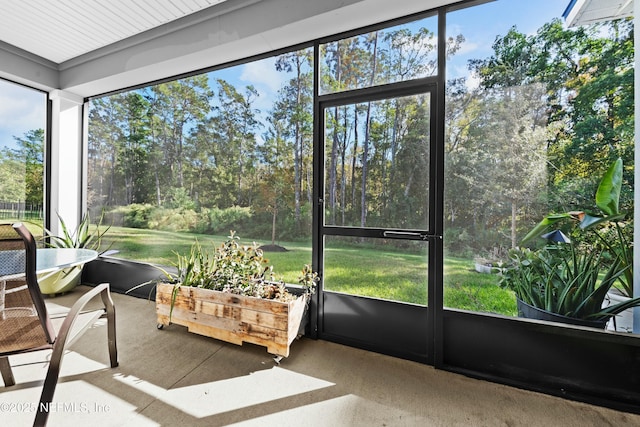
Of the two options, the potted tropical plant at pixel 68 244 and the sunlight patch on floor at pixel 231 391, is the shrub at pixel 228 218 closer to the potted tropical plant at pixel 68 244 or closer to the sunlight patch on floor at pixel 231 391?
the sunlight patch on floor at pixel 231 391

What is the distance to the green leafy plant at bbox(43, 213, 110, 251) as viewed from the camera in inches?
132

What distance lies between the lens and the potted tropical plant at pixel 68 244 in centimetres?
316

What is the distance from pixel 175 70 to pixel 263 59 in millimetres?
1082

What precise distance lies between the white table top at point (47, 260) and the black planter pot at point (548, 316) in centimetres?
272

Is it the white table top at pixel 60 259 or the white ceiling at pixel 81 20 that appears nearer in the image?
the white table top at pixel 60 259

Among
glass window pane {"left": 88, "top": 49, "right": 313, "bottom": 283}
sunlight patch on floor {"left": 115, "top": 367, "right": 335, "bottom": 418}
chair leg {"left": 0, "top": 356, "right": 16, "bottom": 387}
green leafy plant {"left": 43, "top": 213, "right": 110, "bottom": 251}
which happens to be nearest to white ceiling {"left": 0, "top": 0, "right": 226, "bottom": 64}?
glass window pane {"left": 88, "top": 49, "right": 313, "bottom": 283}

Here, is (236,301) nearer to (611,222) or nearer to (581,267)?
(581,267)

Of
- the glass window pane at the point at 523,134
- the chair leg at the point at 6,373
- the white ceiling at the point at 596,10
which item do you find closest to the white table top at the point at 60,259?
the chair leg at the point at 6,373

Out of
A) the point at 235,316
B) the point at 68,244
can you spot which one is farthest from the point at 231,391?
the point at 68,244

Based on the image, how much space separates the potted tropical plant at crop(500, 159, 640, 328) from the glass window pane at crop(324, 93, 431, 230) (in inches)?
29.0

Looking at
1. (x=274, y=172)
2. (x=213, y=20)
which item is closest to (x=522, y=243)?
(x=274, y=172)

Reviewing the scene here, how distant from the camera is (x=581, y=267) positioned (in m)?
1.66

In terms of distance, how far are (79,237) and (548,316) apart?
4.79 meters

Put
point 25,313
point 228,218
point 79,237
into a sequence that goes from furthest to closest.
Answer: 1. point 79,237
2. point 228,218
3. point 25,313
